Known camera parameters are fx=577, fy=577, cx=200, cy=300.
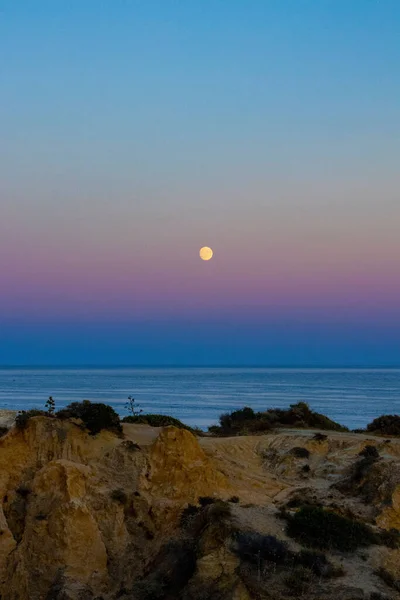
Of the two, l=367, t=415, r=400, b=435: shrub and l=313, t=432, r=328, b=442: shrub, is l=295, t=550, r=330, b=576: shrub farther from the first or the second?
l=367, t=415, r=400, b=435: shrub

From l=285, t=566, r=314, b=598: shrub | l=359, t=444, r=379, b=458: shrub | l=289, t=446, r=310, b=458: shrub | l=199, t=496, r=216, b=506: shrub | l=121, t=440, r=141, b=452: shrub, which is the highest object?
l=121, t=440, r=141, b=452: shrub

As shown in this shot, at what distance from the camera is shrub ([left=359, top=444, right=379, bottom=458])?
29.4 meters

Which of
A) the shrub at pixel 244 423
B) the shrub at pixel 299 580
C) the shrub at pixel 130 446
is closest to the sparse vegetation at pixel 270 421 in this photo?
the shrub at pixel 244 423

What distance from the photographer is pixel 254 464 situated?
3034cm

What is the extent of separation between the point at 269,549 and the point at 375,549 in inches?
152

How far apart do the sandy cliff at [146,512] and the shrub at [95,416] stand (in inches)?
22.9

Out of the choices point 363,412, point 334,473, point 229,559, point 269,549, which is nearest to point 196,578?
point 229,559

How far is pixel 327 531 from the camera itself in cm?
1847

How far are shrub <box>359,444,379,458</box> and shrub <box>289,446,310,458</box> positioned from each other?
279 centimetres

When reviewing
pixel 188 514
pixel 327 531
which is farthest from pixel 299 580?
pixel 188 514

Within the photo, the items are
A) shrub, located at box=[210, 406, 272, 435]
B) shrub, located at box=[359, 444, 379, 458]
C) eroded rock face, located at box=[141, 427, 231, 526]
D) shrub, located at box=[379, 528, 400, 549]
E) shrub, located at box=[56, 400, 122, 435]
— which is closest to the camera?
shrub, located at box=[379, 528, 400, 549]

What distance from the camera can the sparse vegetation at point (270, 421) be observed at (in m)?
40.3

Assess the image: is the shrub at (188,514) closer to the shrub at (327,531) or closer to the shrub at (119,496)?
the shrub at (119,496)

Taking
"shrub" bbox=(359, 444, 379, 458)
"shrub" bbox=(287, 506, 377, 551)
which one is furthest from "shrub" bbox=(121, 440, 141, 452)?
"shrub" bbox=(359, 444, 379, 458)
